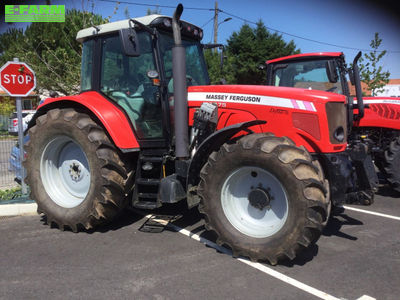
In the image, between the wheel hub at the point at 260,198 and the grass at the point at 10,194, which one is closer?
the wheel hub at the point at 260,198

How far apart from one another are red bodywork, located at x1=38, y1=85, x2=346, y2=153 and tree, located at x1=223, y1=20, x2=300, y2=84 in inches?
941

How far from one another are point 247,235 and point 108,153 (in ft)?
6.11

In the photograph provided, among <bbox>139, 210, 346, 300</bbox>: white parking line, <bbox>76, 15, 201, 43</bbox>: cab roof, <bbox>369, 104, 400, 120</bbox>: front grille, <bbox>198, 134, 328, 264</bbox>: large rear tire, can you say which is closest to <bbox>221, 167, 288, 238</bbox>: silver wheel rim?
<bbox>198, 134, 328, 264</bbox>: large rear tire

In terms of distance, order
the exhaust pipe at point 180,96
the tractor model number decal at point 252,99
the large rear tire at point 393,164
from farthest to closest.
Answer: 1. the large rear tire at point 393,164
2. the exhaust pipe at point 180,96
3. the tractor model number decal at point 252,99

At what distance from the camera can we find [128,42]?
3.53 meters

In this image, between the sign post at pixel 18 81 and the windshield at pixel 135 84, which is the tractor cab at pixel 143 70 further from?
the sign post at pixel 18 81

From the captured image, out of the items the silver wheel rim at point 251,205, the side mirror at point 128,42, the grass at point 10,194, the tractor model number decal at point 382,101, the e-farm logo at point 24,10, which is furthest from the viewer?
the e-farm logo at point 24,10

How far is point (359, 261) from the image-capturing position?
10.9ft

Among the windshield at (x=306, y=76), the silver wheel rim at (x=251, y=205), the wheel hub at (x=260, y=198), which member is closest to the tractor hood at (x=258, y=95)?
the silver wheel rim at (x=251, y=205)

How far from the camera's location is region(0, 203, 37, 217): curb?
4.89 m

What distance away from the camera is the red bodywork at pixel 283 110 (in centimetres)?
338

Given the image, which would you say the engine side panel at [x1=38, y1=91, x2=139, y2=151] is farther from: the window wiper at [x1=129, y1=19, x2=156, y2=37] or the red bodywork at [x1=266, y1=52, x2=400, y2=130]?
the red bodywork at [x1=266, y1=52, x2=400, y2=130]

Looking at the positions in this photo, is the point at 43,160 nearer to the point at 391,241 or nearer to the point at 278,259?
the point at 278,259

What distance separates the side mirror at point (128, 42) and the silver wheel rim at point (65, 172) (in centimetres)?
153
